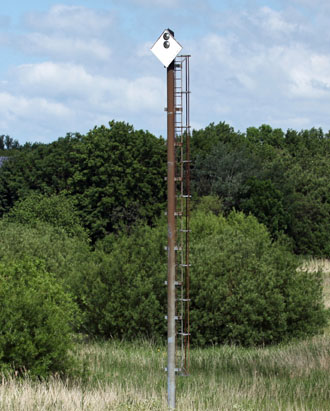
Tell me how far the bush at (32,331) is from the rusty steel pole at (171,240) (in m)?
2.45

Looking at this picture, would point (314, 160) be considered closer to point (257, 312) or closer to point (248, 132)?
point (248, 132)

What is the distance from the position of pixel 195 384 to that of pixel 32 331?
2622 mm

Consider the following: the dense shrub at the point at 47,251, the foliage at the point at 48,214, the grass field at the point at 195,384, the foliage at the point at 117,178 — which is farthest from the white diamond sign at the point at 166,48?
the foliage at the point at 117,178

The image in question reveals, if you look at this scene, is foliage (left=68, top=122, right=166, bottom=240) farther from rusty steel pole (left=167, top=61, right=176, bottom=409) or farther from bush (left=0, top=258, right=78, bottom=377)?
rusty steel pole (left=167, top=61, right=176, bottom=409)

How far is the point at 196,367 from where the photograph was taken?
1238 cm

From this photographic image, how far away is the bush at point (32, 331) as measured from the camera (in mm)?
10125

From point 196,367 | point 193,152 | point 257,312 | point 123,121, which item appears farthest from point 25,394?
point 193,152

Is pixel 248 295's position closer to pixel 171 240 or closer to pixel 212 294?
pixel 212 294

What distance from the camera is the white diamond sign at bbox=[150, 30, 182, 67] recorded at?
27.8ft

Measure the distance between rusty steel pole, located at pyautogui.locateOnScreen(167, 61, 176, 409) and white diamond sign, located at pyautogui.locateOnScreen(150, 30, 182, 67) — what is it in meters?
0.25

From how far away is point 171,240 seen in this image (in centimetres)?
857

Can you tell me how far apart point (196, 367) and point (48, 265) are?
11.6 metres

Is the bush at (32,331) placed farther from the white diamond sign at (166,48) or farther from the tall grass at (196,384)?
the white diamond sign at (166,48)

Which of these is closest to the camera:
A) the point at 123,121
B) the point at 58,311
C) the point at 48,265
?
the point at 58,311
